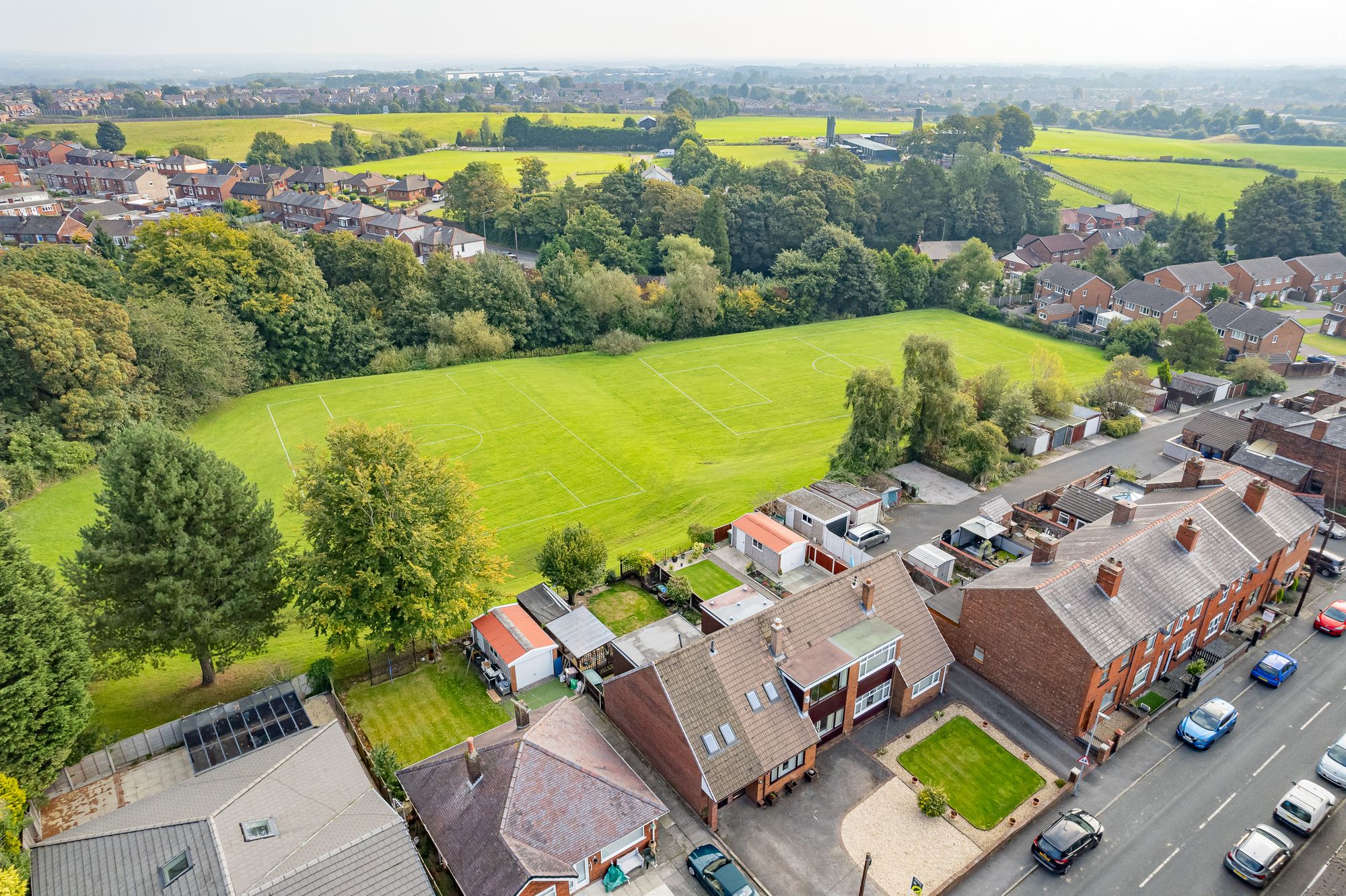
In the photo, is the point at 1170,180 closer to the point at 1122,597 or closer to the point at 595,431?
the point at 595,431

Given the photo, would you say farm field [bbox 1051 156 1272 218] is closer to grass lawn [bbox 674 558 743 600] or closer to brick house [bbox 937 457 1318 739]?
brick house [bbox 937 457 1318 739]

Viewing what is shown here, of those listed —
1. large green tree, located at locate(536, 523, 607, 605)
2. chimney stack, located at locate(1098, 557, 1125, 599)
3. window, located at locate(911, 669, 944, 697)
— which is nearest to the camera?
chimney stack, located at locate(1098, 557, 1125, 599)

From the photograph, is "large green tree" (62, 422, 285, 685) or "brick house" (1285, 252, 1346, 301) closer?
"large green tree" (62, 422, 285, 685)

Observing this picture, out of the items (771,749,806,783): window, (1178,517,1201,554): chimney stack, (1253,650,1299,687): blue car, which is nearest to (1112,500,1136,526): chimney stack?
(1178,517,1201,554): chimney stack

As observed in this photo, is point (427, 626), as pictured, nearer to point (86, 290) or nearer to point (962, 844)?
point (962, 844)

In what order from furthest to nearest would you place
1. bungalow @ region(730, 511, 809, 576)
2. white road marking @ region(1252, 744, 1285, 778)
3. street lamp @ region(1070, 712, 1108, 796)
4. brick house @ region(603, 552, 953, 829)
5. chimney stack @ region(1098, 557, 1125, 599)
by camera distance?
1. bungalow @ region(730, 511, 809, 576)
2. chimney stack @ region(1098, 557, 1125, 599)
3. white road marking @ region(1252, 744, 1285, 778)
4. street lamp @ region(1070, 712, 1108, 796)
5. brick house @ region(603, 552, 953, 829)

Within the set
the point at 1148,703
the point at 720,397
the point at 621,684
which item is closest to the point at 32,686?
the point at 621,684
